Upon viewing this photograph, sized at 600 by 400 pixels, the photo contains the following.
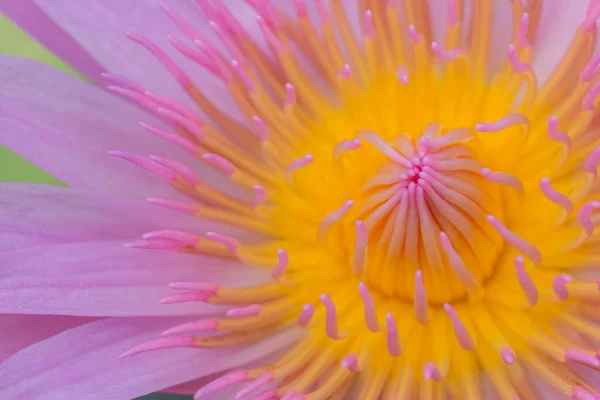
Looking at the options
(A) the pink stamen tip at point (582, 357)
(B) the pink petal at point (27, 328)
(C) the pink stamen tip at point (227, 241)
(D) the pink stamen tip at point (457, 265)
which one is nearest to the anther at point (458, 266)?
(D) the pink stamen tip at point (457, 265)

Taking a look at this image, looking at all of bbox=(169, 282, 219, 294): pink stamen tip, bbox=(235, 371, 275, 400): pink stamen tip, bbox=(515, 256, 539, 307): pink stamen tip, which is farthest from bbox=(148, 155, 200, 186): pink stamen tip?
bbox=(515, 256, 539, 307): pink stamen tip

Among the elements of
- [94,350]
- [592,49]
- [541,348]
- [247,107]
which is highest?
[247,107]

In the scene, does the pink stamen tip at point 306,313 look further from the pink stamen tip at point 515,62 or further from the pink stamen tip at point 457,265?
the pink stamen tip at point 515,62

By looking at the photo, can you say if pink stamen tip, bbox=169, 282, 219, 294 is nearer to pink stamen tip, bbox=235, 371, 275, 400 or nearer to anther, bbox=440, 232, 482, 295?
pink stamen tip, bbox=235, 371, 275, 400

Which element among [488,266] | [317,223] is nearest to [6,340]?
[317,223]

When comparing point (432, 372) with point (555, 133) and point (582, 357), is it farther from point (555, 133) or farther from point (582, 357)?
point (555, 133)

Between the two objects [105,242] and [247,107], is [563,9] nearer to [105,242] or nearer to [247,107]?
[247,107]

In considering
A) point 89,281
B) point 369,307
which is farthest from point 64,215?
point 369,307
